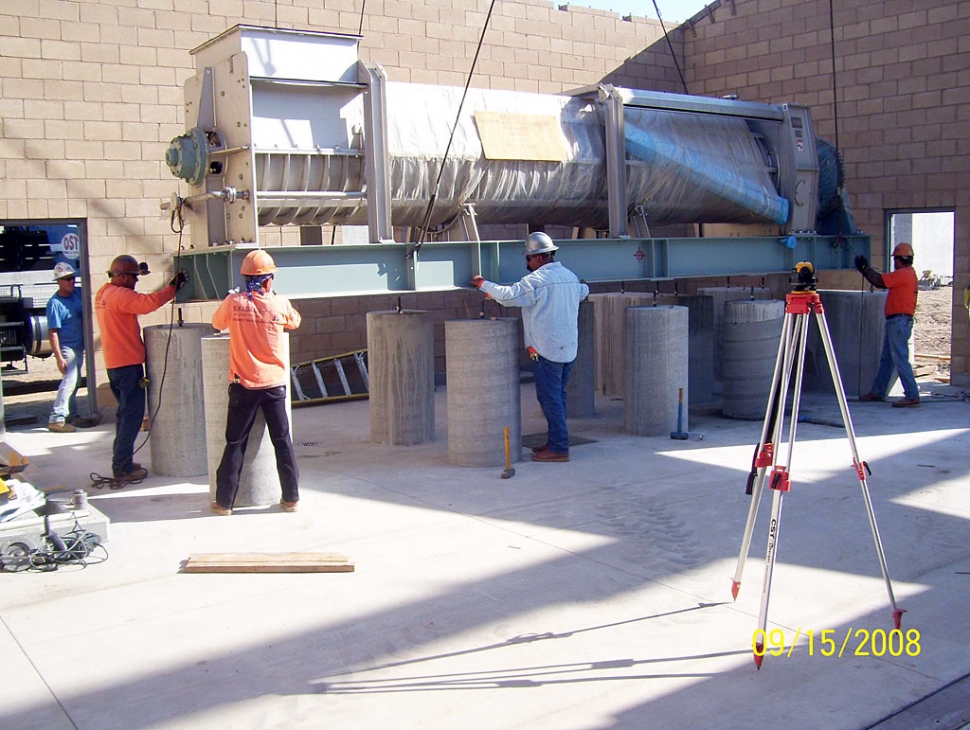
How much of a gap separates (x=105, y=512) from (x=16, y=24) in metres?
6.62

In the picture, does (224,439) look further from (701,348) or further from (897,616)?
(701,348)

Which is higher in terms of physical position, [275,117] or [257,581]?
[275,117]

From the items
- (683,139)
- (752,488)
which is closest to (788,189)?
(683,139)

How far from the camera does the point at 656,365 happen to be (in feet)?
34.2

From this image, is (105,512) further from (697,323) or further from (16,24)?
(697,323)

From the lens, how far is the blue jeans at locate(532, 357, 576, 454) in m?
9.24

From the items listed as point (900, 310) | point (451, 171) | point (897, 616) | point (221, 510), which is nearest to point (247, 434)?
point (221, 510)

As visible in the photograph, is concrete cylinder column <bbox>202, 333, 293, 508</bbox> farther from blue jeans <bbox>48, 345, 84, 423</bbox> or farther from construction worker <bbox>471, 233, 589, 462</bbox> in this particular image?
blue jeans <bbox>48, 345, 84, 423</bbox>

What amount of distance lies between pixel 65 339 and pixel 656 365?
7.06m

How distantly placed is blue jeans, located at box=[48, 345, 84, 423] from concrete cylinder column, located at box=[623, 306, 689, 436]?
6.64 m

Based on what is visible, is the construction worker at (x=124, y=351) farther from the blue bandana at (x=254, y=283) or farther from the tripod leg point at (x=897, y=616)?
the tripod leg point at (x=897, y=616)

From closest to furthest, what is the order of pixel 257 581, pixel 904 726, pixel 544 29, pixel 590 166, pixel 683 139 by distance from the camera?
pixel 904 726 → pixel 257 581 → pixel 590 166 → pixel 683 139 → pixel 544 29

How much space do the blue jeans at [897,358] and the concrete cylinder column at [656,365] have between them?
131 inches

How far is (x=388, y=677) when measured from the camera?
4.78 m
